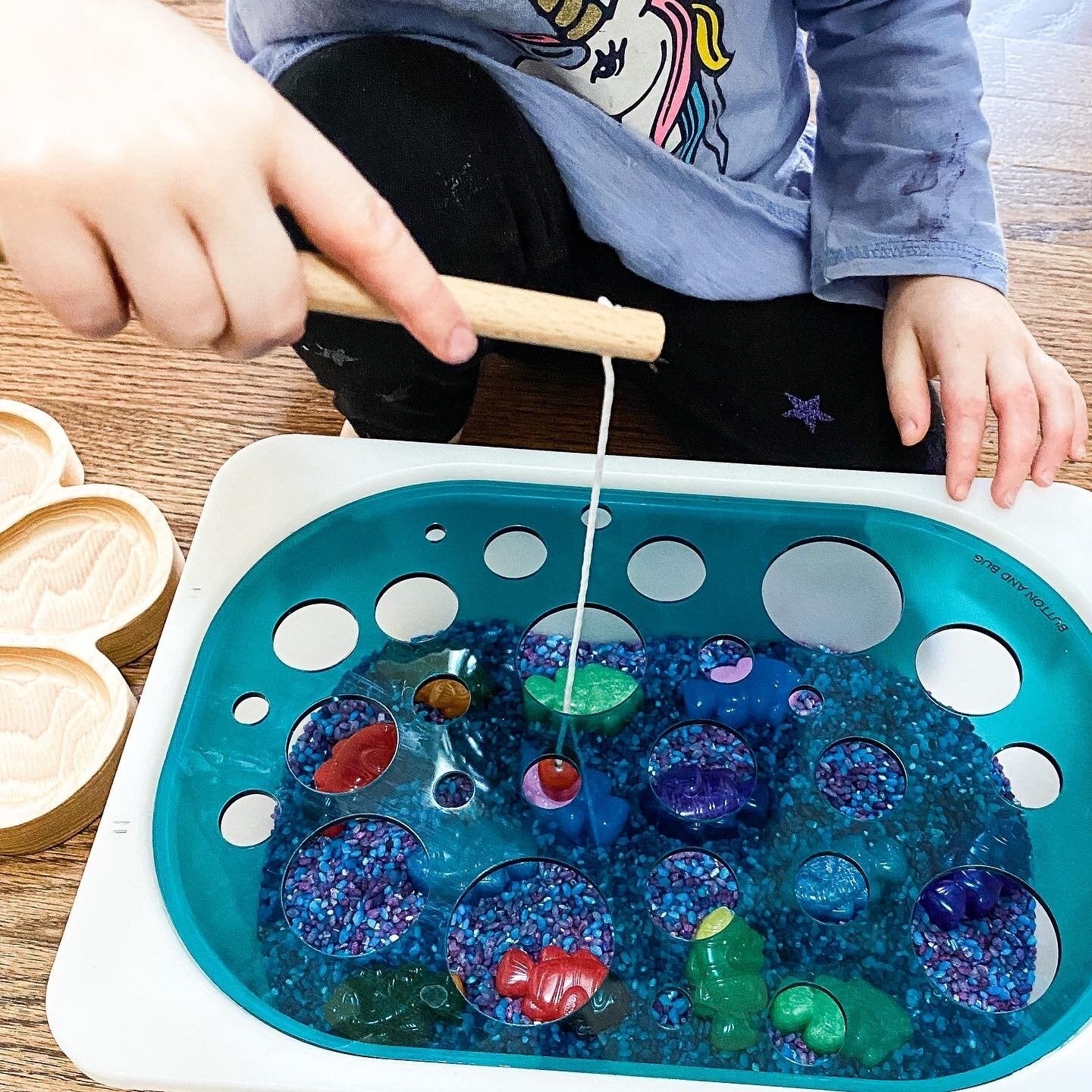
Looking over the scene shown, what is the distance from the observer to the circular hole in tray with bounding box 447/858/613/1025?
43 centimetres

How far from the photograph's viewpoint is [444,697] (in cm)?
52

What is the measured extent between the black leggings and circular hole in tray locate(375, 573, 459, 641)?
0.44 ft

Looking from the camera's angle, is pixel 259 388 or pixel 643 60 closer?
pixel 643 60

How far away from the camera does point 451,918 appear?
1.48ft

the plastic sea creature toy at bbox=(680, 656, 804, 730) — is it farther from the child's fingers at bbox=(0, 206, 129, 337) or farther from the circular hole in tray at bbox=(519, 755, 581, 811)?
the child's fingers at bbox=(0, 206, 129, 337)

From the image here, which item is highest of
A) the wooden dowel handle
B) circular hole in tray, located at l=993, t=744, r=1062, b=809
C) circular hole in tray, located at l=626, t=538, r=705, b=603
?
the wooden dowel handle

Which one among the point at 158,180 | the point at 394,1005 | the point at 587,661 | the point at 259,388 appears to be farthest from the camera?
the point at 259,388

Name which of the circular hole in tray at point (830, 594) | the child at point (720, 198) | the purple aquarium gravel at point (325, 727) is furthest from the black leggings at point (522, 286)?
the purple aquarium gravel at point (325, 727)

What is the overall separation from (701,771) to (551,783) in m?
0.07

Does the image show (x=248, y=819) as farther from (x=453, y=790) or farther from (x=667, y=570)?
(x=667, y=570)

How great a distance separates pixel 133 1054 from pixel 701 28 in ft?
1.84

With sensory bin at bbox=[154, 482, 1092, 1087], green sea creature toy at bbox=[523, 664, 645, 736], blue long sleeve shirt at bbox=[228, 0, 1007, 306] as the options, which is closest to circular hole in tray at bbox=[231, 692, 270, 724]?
sensory bin at bbox=[154, 482, 1092, 1087]

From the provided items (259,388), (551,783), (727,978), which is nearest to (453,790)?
(551,783)

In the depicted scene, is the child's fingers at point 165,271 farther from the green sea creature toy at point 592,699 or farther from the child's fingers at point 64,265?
the green sea creature toy at point 592,699
